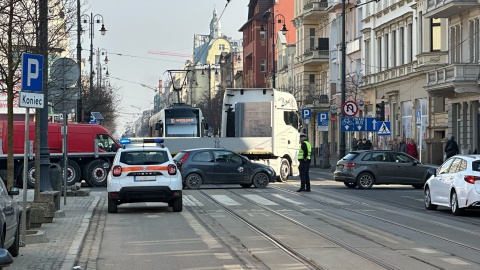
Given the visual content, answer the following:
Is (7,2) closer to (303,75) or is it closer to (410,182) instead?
(410,182)

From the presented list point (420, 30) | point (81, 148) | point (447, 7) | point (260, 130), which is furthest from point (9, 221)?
point (420, 30)

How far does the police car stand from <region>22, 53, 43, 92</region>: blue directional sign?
876 cm

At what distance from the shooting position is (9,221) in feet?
43.3

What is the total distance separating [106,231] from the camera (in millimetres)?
19547

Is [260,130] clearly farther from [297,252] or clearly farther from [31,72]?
[31,72]

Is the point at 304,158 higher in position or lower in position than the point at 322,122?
lower

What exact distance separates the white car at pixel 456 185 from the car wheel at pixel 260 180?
10661mm

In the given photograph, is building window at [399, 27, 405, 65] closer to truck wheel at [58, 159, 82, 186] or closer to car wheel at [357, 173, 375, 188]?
car wheel at [357, 173, 375, 188]

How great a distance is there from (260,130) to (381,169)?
8.32 m

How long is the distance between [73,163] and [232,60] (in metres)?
114

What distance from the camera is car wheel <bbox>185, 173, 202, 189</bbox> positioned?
35562mm

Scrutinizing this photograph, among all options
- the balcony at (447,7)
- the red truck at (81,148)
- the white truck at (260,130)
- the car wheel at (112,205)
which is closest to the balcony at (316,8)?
the balcony at (447,7)

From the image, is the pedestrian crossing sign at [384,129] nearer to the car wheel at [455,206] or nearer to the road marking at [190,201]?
the road marking at [190,201]

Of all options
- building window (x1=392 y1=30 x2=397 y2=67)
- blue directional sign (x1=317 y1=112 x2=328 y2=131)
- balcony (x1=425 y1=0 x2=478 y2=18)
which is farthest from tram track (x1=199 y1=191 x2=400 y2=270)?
building window (x1=392 y1=30 x2=397 y2=67)
